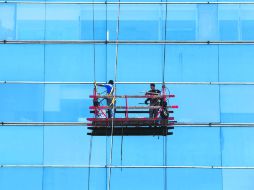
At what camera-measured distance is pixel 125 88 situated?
24.0 m

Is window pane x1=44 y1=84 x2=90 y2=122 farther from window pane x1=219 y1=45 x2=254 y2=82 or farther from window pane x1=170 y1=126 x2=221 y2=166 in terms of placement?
window pane x1=219 y1=45 x2=254 y2=82

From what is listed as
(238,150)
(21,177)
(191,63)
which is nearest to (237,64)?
(191,63)

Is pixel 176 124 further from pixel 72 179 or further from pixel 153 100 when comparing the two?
pixel 72 179

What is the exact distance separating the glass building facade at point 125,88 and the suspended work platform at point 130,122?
172cm

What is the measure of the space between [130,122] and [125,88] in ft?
8.46

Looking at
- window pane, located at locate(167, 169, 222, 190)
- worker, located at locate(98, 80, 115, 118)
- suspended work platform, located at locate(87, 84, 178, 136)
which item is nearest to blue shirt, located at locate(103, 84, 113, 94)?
worker, located at locate(98, 80, 115, 118)

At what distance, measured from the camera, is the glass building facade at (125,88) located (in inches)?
926

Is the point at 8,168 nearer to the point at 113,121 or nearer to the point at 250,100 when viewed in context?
the point at 113,121

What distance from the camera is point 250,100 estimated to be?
23.9 m

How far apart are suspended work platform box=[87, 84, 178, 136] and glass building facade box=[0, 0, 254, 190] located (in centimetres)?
172

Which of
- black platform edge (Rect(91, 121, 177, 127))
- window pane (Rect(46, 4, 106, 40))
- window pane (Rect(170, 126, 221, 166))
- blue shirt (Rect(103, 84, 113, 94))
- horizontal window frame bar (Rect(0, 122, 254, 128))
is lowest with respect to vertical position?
window pane (Rect(170, 126, 221, 166))

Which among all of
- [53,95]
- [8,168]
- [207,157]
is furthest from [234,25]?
[8,168]

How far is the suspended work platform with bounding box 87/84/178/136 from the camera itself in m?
21.3

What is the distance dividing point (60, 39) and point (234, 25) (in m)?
4.69
